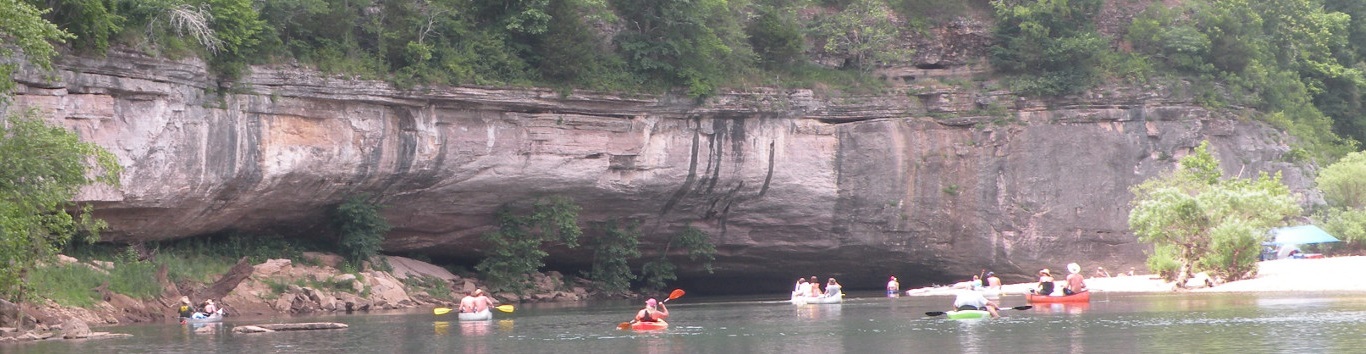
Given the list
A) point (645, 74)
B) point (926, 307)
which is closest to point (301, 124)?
point (645, 74)

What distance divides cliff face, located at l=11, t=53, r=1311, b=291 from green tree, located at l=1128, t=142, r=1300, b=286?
8.98 meters

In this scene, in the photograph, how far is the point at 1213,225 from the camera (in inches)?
1373

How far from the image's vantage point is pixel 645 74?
42062mm

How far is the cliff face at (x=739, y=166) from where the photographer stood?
36062mm

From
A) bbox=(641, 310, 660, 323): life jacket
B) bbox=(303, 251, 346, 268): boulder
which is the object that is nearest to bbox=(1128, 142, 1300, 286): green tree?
bbox=(641, 310, 660, 323): life jacket

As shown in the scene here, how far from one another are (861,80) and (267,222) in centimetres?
1934

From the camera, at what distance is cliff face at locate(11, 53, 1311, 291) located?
118 ft

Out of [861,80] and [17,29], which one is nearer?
[17,29]

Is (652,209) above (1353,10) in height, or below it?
below

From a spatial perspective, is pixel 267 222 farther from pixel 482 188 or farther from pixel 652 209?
pixel 652 209

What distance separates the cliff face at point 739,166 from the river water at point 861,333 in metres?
5.50

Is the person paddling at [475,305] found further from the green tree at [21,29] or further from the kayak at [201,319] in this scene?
the green tree at [21,29]

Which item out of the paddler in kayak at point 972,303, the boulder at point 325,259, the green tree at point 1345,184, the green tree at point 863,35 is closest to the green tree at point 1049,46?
the green tree at point 863,35

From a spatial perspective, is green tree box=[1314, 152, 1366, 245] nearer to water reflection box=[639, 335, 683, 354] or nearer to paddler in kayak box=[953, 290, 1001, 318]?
paddler in kayak box=[953, 290, 1001, 318]
